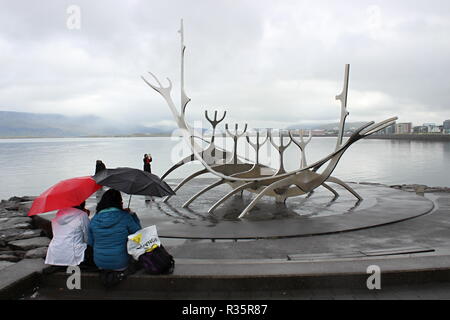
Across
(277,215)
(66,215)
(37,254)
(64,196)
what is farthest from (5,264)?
(277,215)

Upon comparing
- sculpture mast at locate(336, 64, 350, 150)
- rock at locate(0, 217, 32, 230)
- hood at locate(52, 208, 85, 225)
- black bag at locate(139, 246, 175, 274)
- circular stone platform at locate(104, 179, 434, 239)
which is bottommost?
rock at locate(0, 217, 32, 230)

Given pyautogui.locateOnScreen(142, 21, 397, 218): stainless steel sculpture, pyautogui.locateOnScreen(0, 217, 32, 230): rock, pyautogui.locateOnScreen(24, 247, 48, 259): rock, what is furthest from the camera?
pyautogui.locateOnScreen(142, 21, 397, 218): stainless steel sculpture

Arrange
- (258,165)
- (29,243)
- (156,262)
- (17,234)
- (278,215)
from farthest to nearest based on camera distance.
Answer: (258,165) < (278,215) < (17,234) < (29,243) < (156,262)

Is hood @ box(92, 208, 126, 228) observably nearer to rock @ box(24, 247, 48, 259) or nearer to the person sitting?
the person sitting

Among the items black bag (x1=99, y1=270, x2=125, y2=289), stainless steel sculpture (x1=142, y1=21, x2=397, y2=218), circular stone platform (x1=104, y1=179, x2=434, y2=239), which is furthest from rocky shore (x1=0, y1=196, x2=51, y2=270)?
stainless steel sculpture (x1=142, y1=21, x2=397, y2=218)

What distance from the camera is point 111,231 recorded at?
4828 millimetres

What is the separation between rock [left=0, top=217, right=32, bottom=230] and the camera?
370 inches

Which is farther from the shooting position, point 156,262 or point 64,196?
point 156,262

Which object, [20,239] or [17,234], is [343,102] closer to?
[20,239]

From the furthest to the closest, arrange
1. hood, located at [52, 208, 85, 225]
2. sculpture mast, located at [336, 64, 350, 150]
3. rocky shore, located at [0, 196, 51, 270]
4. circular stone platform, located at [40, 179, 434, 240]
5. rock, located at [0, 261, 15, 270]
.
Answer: sculpture mast, located at [336, 64, 350, 150] < circular stone platform, located at [40, 179, 434, 240] < rocky shore, located at [0, 196, 51, 270] < rock, located at [0, 261, 15, 270] < hood, located at [52, 208, 85, 225]

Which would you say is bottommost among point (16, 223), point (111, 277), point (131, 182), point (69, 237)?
point (16, 223)

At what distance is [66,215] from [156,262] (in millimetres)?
1285

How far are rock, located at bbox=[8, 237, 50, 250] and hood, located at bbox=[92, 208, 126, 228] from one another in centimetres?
339
